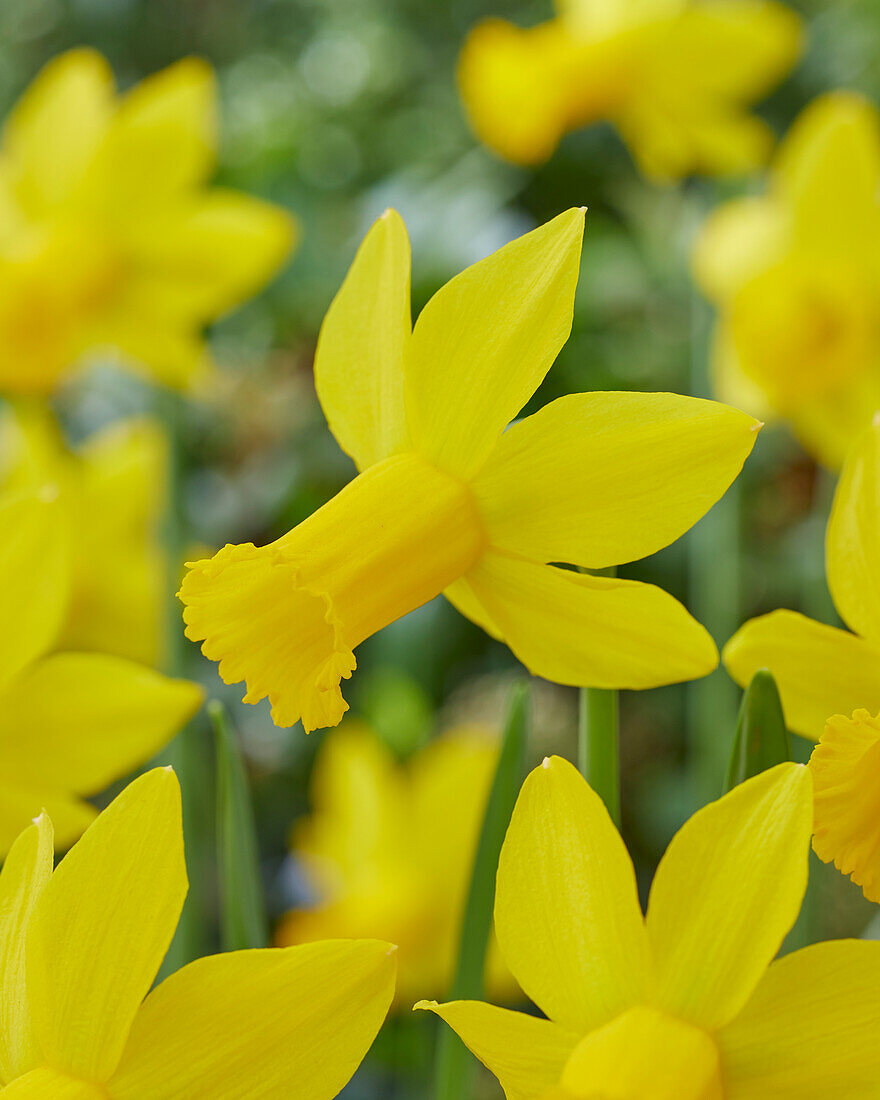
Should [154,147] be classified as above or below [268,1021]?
above

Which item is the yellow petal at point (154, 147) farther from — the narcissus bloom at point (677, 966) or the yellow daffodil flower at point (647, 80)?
the narcissus bloom at point (677, 966)

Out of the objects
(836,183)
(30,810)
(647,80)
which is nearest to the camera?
(30,810)

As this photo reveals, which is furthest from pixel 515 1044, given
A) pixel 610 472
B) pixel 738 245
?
pixel 738 245

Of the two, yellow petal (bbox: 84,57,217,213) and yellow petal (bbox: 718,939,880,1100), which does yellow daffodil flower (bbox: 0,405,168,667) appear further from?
yellow petal (bbox: 718,939,880,1100)

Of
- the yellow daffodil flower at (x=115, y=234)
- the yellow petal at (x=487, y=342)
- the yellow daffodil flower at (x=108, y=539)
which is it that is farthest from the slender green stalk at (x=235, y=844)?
the yellow daffodil flower at (x=115, y=234)

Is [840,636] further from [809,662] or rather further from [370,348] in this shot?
[370,348]

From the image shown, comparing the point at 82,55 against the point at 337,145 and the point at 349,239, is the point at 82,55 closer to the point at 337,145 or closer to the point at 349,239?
the point at 349,239

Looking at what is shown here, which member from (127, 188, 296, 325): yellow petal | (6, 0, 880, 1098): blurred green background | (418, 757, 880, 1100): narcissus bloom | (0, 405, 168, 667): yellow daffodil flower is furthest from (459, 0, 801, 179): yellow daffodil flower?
(418, 757, 880, 1100): narcissus bloom
